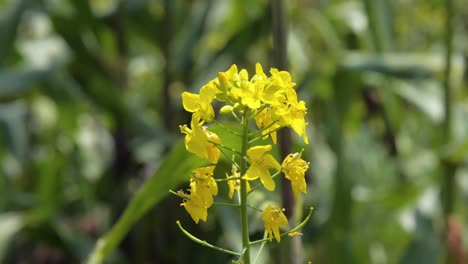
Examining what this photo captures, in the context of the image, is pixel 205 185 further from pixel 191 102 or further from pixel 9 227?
pixel 9 227

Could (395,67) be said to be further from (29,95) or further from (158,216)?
(29,95)

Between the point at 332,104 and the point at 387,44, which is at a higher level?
the point at 387,44

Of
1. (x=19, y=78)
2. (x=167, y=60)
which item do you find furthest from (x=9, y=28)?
(x=167, y=60)

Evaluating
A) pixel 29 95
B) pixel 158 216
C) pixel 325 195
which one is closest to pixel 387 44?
pixel 325 195

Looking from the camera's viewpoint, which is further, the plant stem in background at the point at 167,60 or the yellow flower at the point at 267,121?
the plant stem in background at the point at 167,60

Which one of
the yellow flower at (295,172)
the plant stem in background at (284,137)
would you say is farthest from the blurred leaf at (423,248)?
the yellow flower at (295,172)

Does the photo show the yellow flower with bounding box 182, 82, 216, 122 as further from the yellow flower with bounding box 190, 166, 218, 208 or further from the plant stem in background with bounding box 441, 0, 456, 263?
the plant stem in background with bounding box 441, 0, 456, 263

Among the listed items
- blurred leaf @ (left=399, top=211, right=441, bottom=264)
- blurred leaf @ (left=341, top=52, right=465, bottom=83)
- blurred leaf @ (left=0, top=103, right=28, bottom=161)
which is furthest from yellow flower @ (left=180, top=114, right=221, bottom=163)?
blurred leaf @ (left=0, top=103, right=28, bottom=161)

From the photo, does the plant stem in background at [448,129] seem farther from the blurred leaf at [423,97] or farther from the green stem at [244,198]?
the green stem at [244,198]

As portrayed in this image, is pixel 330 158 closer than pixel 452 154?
No
